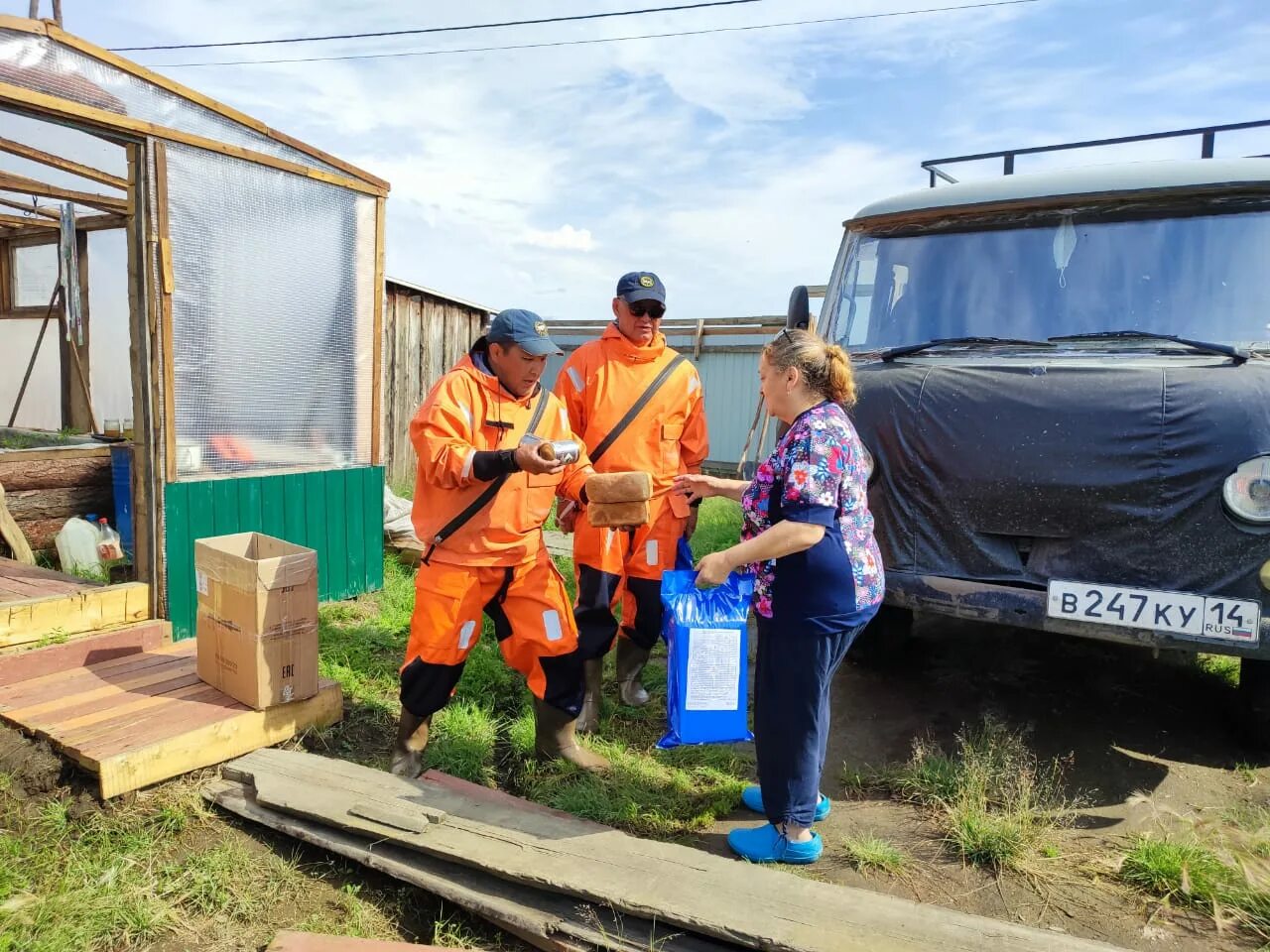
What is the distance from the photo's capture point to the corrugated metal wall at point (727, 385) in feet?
45.0

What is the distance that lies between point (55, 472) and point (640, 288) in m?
5.33

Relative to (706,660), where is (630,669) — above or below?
below

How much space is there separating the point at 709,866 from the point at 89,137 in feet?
18.5

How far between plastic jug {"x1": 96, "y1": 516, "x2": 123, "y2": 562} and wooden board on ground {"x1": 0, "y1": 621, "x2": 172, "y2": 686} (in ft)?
7.04

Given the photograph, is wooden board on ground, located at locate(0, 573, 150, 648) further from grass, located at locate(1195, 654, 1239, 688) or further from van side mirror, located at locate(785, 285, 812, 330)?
grass, located at locate(1195, 654, 1239, 688)

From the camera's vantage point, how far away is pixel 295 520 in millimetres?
5504

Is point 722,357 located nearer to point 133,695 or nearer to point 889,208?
point 889,208

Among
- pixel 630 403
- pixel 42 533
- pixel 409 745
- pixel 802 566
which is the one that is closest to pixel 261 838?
pixel 409 745

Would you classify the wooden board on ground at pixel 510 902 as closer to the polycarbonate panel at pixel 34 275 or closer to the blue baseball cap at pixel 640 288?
the blue baseball cap at pixel 640 288

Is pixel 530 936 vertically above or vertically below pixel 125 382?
below

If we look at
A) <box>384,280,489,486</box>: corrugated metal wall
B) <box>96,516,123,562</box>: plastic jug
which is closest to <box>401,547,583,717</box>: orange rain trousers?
<box>96,516,123,562</box>: plastic jug

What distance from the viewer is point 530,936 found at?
8.28 ft

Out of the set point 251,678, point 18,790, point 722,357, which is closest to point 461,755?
point 251,678

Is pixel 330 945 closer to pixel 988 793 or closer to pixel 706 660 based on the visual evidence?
pixel 706 660
